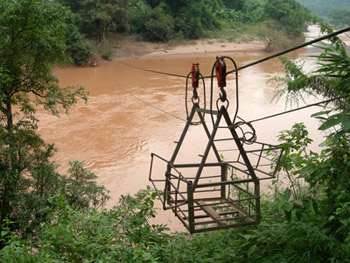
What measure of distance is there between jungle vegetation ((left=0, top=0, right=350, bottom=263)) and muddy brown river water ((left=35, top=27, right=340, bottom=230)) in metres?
1.88

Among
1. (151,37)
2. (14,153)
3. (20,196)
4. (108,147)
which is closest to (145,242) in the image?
(20,196)

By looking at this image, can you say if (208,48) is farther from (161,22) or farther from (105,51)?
(105,51)

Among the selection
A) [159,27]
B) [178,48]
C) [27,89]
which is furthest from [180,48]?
[27,89]

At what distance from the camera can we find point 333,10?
44.7m

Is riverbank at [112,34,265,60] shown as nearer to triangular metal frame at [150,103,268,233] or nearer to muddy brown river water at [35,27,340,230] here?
muddy brown river water at [35,27,340,230]

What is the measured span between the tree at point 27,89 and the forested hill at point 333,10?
1069 centimetres

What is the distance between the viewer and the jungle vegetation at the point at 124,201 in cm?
249

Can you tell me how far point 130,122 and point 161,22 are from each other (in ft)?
54.0

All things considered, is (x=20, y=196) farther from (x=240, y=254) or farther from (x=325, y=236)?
(x=325, y=236)

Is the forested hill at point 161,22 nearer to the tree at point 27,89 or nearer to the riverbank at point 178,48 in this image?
the riverbank at point 178,48

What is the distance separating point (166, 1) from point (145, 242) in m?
28.8

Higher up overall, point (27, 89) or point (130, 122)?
point (27, 89)

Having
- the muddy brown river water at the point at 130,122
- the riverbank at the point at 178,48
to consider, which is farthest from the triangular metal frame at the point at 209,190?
the riverbank at the point at 178,48

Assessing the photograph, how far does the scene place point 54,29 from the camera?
5.80 meters
